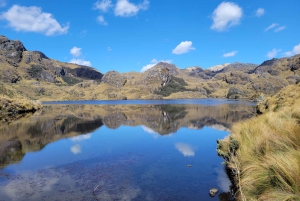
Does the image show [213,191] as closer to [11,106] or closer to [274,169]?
[274,169]

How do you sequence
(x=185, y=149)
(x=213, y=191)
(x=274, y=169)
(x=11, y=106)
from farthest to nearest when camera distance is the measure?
(x=11, y=106)
(x=185, y=149)
(x=213, y=191)
(x=274, y=169)

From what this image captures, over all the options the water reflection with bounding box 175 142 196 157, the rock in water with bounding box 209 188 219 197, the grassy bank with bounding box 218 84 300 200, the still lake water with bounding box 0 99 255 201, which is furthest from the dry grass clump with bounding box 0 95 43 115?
the grassy bank with bounding box 218 84 300 200

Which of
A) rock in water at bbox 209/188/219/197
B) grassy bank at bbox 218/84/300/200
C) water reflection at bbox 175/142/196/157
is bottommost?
water reflection at bbox 175/142/196/157

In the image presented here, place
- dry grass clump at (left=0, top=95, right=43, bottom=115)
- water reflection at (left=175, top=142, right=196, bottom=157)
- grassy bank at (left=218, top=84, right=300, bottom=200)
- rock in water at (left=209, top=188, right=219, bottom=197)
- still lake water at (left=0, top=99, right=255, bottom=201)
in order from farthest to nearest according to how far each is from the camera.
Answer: dry grass clump at (left=0, top=95, right=43, bottom=115) < water reflection at (left=175, top=142, right=196, bottom=157) < still lake water at (left=0, top=99, right=255, bottom=201) < rock in water at (left=209, top=188, right=219, bottom=197) < grassy bank at (left=218, top=84, right=300, bottom=200)

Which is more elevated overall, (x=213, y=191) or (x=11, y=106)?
(x=11, y=106)

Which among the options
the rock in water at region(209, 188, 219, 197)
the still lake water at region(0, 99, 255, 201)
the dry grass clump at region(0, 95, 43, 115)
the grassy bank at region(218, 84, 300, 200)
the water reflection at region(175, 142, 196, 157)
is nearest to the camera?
the grassy bank at region(218, 84, 300, 200)

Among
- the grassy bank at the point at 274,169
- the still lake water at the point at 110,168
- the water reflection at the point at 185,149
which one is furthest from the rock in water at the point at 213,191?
the water reflection at the point at 185,149

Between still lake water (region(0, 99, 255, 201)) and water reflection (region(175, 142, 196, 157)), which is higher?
still lake water (region(0, 99, 255, 201))

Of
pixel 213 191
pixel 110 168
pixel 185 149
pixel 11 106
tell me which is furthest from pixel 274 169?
pixel 11 106

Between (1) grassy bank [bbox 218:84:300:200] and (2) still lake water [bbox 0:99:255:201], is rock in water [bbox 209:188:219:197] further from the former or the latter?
(1) grassy bank [bbox 218:84:300:200]

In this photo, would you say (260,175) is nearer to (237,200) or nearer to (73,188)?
(237,200)

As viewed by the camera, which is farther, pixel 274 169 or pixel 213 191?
pixel 213 191

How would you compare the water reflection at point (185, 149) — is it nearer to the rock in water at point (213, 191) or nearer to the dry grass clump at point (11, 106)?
the rock in water at point (213, 191)

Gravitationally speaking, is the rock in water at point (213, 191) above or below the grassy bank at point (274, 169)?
below
